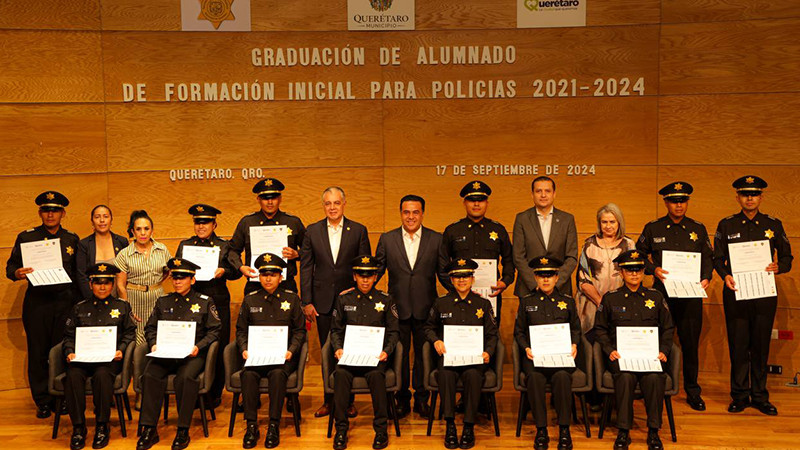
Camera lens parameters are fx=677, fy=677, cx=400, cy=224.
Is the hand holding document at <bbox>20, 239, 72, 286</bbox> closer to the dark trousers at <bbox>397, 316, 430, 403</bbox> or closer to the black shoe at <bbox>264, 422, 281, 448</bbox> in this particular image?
the black shoe at <bbox>264, 422, 281, 448</bbox>

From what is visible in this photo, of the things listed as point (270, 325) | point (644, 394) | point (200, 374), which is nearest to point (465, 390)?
point (644, 394)

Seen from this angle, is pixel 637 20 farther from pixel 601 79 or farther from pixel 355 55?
pixel 355 55

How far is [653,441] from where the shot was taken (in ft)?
16.2

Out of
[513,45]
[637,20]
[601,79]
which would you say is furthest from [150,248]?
[637,20]

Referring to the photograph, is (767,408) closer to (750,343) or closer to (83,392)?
(750,343)

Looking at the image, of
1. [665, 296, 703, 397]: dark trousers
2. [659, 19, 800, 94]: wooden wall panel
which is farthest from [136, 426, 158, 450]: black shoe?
[659, 19, 800, 94]: wooden wall panel

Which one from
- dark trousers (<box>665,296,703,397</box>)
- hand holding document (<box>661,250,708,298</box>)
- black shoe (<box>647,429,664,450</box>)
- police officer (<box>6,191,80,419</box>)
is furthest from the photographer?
police officer (<box>6,191,80,419</box>)

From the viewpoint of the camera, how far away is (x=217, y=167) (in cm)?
704

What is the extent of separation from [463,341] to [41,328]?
3.75 meters

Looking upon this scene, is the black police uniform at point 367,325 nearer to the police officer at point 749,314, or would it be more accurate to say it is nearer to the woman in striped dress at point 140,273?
the woman in striped dress at point 140,273

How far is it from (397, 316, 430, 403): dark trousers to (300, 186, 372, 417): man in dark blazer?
0.62 metres

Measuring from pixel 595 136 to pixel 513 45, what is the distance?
1.26 meters

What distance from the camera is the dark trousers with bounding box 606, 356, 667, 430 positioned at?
194 inches

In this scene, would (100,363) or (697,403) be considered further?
(697,403)
